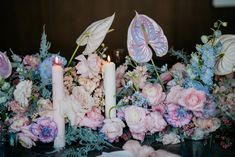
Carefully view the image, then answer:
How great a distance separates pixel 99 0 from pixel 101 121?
8.84 ft

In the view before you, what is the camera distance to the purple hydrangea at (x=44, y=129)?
1.06 metres

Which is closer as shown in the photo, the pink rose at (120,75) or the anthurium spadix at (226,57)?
the anthurium spadix at (226,57)

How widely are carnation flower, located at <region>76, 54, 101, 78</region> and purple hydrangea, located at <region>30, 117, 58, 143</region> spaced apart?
16cm

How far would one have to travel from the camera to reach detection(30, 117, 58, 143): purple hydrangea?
106 cm

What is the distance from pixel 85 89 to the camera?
1.09 m

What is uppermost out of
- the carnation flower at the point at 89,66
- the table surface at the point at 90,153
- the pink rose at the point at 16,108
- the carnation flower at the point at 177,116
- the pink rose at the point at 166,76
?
the carnation flower at the point at 89,66

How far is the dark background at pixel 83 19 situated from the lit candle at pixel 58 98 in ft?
8.42

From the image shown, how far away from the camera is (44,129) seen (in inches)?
41.7

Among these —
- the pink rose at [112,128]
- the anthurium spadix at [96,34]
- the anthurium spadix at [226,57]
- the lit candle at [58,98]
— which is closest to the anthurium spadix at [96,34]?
the anthurium spadix at [96,34]

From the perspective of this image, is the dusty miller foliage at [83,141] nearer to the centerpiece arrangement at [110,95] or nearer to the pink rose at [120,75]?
the centerpiece arrangement at [110,95]

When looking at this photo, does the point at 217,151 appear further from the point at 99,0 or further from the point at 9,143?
the point at 99,0

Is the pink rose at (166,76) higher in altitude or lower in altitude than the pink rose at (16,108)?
higher

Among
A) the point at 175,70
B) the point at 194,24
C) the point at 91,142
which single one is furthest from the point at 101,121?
the point at 194,24

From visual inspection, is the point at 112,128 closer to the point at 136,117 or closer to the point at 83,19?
the point at 136,117
